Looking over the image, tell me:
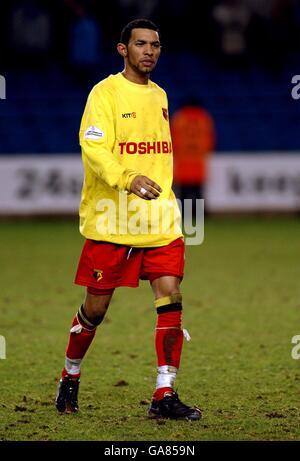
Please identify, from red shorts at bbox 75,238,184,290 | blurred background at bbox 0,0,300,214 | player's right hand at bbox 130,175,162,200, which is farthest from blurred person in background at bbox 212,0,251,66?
player's right hand at bbox 130,175,162,200

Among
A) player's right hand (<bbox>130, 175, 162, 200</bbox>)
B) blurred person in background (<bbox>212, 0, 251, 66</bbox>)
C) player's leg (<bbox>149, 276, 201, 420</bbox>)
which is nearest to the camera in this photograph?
player's right hand (<bbox>130, 175, 162, 200</bbox>)

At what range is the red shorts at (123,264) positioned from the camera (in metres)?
5.86

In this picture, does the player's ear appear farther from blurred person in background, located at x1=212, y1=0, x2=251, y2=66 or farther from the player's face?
blurred person in background, located at x1=212, y1=0, x2=251, y2=66

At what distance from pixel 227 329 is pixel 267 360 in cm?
119

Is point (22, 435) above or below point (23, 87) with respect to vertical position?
below

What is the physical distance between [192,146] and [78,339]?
11911 mm

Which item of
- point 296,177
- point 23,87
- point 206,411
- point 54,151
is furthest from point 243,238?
point 206,411

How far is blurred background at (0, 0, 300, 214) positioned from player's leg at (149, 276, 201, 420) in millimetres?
12669

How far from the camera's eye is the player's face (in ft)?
19.1

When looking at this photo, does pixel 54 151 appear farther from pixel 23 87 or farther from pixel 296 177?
pixel 296 177

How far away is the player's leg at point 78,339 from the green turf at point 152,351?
3.6 inches

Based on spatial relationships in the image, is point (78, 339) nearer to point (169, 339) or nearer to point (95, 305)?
point (95, 305)

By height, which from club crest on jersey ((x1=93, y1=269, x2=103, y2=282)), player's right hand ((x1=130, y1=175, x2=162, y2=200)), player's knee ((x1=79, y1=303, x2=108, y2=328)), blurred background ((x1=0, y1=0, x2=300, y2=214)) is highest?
blurred background ((x1=0, y1=0, x2=300, y2=214))

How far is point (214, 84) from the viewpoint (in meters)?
20.7
